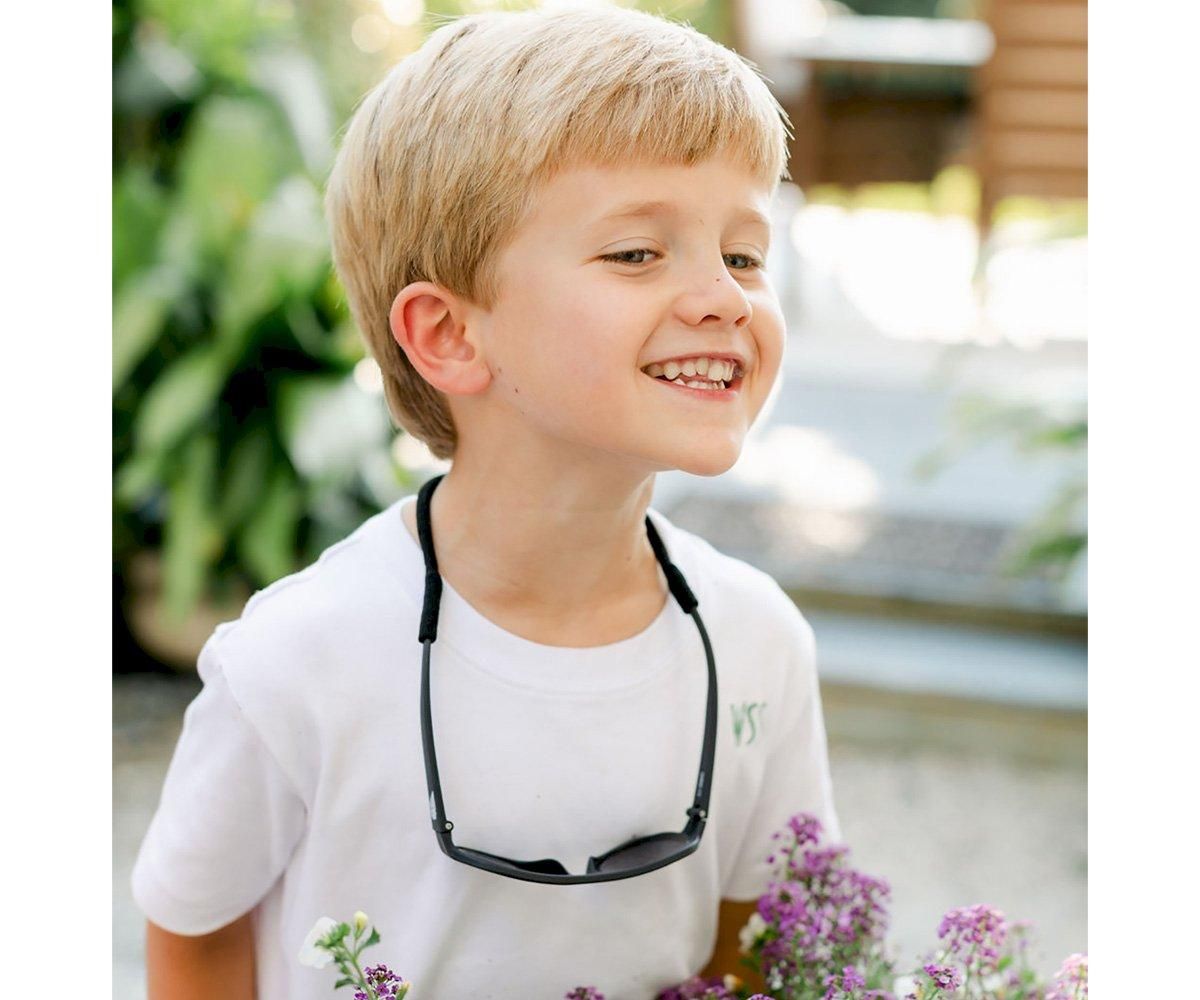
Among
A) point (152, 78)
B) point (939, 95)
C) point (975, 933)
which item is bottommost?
point (975, 933)

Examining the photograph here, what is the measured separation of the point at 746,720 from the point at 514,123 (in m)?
0.56

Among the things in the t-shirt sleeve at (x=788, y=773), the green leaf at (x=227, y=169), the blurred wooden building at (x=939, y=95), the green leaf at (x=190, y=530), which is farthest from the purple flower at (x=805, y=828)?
the blurred wooden building at (x=939, y=95)

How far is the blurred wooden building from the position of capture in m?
4.88

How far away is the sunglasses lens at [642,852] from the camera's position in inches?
44.3

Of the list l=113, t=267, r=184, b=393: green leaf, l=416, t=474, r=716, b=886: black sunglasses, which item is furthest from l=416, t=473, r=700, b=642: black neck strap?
l=113, t=267, r=184, b=393: green leaf

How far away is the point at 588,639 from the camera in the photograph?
123cm

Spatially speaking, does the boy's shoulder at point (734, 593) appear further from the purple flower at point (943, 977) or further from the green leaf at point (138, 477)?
the green leaf at point (138, 477)

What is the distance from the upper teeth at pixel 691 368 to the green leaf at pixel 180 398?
249cm

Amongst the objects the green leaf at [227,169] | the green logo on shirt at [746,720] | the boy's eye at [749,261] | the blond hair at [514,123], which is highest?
the green leaf at [227,169]

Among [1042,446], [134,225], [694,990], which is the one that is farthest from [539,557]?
[134,225]

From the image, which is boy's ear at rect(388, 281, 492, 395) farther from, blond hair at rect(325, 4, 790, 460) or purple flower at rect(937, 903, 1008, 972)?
purple flower at rect(937, 903, 1008, 972)

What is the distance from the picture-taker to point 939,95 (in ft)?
21.4

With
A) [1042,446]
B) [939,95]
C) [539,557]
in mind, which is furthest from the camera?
[939,95]

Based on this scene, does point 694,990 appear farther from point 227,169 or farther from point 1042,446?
point 227,169
